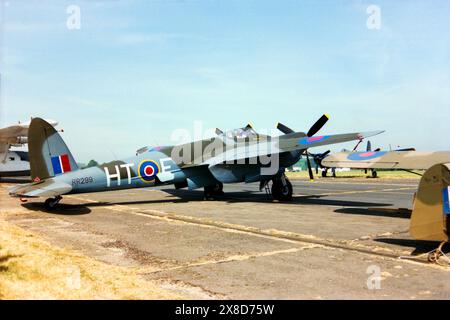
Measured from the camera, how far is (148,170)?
54.4 ft

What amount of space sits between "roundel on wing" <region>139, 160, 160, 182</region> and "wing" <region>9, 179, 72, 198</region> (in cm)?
319

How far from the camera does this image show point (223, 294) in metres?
5.47

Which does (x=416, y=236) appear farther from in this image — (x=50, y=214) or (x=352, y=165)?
(x=50, y=214)

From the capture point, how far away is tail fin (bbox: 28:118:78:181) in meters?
14.0

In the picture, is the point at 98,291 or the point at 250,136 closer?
the point at 98,291

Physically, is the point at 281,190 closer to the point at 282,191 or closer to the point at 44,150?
the point at 282,191

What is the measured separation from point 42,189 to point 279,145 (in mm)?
9556

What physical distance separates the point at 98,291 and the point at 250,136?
1405 centimetres

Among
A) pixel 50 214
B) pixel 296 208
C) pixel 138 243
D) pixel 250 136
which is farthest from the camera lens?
pixel 250 136

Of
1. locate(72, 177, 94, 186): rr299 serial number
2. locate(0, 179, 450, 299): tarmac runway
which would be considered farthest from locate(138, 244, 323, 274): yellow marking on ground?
locate(72, 177, 94, 186): rr299 serial number

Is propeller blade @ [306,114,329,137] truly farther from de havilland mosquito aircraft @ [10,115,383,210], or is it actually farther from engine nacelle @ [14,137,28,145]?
engine nacelle @ [14,137,28,145]

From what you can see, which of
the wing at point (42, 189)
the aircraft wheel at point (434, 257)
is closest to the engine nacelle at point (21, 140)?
the wing at point (42, 189)
